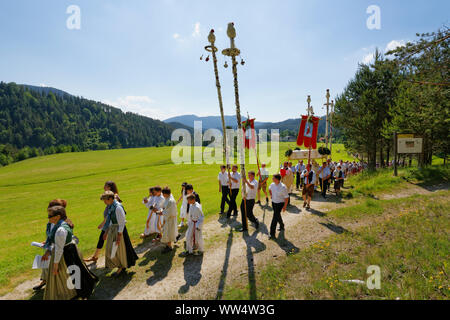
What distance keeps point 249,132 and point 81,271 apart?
803 centimetres

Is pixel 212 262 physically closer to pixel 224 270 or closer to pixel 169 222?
pixel 224 270

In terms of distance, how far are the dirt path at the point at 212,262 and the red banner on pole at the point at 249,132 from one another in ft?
13.6

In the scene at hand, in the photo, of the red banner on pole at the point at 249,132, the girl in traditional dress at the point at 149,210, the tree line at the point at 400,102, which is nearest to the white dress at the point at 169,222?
the girl in traditional dress at the point at 149,210

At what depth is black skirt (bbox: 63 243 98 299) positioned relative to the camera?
5.21 m

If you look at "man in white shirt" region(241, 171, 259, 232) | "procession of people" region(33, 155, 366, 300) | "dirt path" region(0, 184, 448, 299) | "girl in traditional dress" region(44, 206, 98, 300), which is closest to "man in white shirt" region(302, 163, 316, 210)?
"dirt path" region(0, 184, 448, 299)

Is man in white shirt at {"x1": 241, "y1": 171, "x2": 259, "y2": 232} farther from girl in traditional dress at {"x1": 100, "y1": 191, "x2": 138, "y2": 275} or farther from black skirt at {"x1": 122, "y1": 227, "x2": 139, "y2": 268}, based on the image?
girl in traditional dress at {"x1": 100, "y1": 191, "x2": 138, "y2": 275}

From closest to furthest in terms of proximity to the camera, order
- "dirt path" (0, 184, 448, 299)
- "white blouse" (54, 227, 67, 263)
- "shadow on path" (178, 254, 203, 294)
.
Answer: "white blouse" (54, 227, 67, 263), "dirt path" (0, 184, 448, 299), "shadow on path" (178, 254, 203, 294)

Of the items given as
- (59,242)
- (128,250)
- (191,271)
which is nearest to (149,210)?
(128,250)

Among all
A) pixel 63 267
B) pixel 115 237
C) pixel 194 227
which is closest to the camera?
pixel 63 267

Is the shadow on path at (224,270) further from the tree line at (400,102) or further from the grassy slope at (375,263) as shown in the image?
the tree line at (400,102)

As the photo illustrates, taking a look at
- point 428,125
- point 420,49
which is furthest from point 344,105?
point 420,49

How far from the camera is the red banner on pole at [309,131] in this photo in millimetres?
11953

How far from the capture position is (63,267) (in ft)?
16.9
